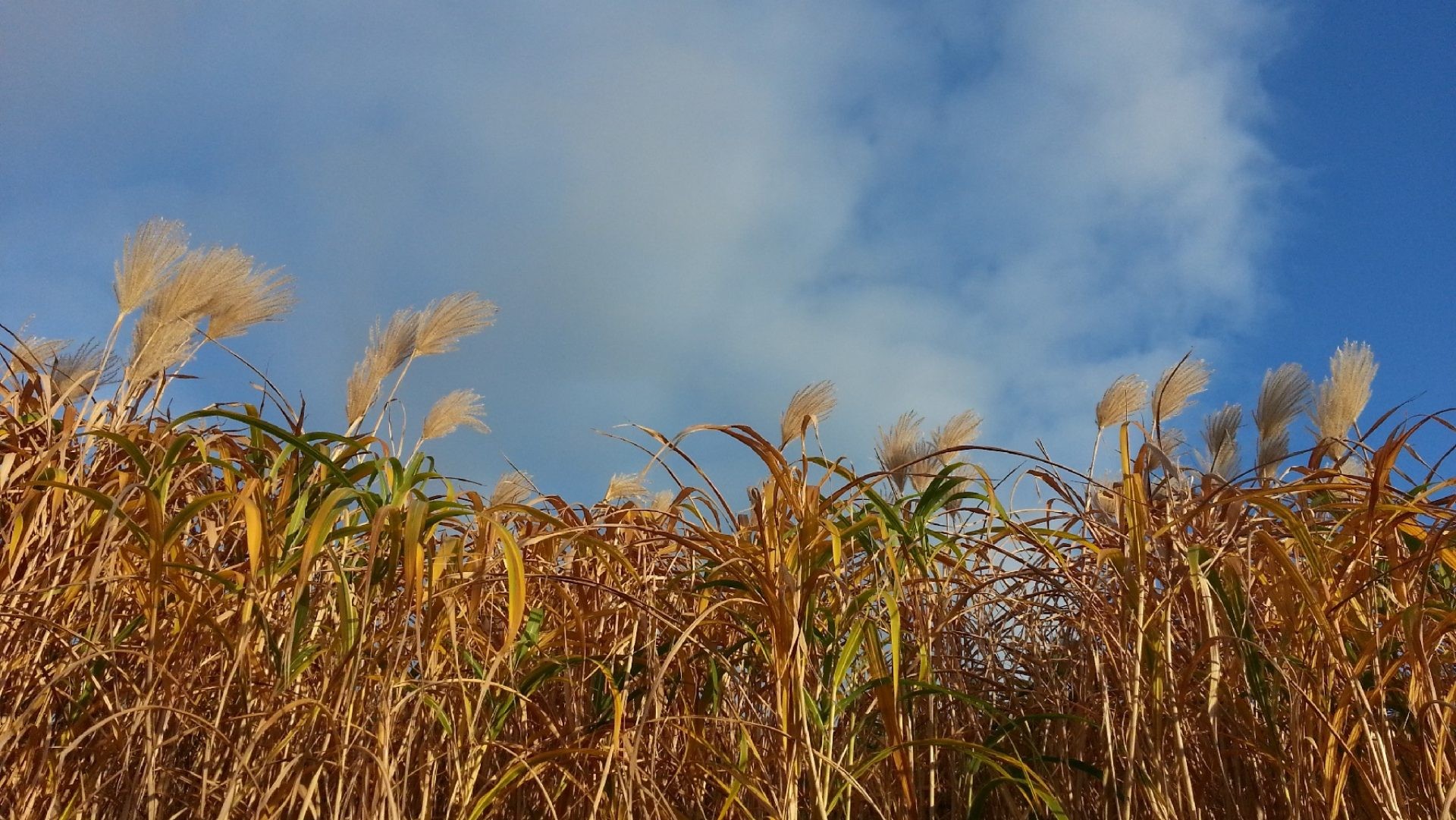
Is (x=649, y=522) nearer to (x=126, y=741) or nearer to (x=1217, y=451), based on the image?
(x=126, y=741)

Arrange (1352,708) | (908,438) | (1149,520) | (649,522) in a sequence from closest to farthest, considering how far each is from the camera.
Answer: (1352,708), (1149,520), (649,522), (908,438)

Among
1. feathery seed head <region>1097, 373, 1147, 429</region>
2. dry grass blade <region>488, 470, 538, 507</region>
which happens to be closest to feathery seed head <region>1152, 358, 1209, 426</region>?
feathery seed head <region>1097, 373, 1147, 429</region>

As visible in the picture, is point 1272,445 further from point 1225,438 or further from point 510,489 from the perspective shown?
point 510,489

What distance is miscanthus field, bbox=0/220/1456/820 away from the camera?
4.20ft

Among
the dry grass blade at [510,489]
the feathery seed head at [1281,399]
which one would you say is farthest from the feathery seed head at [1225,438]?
the dry grass blade at [510,489]

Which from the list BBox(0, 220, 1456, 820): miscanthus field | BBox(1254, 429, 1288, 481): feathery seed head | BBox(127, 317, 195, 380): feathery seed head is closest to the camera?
BBox(0, 220, 1456, 820): miscanthus field

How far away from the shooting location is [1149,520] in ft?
4.80

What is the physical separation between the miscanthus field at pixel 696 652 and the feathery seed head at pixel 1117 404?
2.01 feet

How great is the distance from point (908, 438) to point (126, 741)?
6.93ft

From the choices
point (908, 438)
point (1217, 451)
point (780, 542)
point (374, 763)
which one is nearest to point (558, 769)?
point (374, 763)

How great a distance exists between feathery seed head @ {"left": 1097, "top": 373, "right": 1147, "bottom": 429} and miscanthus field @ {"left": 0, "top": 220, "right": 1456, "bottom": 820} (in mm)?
613

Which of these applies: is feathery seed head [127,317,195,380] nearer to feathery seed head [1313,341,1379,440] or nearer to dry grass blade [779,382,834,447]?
dry grass blade [779,382,834,447]

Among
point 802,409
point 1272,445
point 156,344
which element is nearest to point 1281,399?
point 1272,445

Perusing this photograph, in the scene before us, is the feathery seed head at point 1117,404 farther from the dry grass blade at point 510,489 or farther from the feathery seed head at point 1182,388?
the dry grass blade at point 510,489
